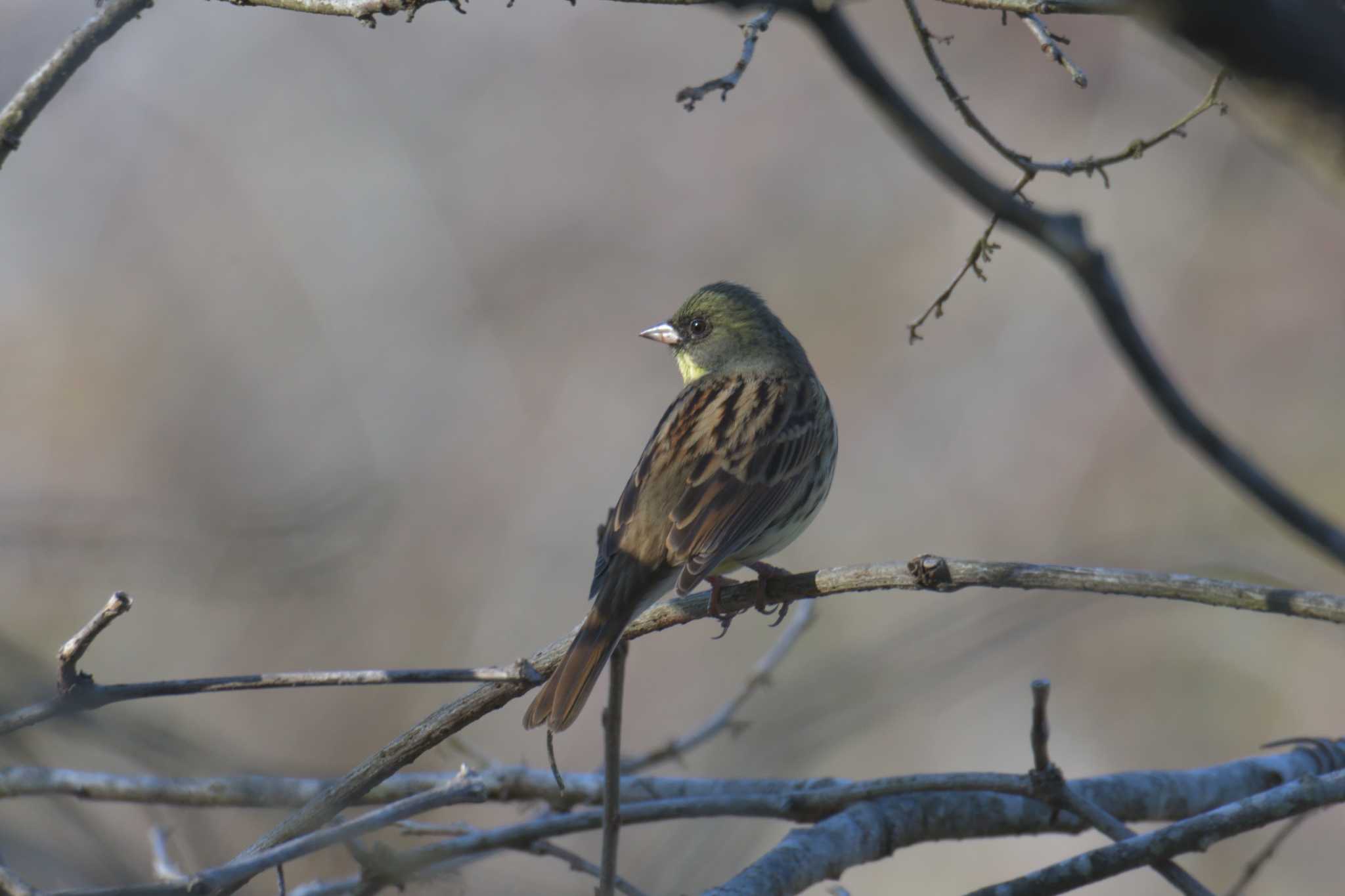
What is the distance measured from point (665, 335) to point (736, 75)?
2.87 metres

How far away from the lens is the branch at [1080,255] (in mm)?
1167

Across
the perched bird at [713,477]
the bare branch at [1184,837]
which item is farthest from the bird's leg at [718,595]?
the bare branch at [1184,837]

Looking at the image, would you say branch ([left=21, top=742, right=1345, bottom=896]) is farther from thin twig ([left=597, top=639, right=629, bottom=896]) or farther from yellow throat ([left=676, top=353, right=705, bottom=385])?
yellow throat ([left=676, top=353, right=705, bottom=385])

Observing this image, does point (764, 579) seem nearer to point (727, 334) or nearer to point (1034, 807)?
point (1034, 807)

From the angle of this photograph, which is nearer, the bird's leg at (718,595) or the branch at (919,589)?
the branch at (919,589)

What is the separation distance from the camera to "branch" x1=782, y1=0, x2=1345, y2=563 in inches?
45.9

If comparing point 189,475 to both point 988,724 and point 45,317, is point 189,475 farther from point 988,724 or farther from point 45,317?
point 988,724

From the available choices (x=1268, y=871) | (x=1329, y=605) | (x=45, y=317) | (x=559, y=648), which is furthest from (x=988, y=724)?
(x=45, y=317)

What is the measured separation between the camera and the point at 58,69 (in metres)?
2.73

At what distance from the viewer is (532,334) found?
8.89 meters

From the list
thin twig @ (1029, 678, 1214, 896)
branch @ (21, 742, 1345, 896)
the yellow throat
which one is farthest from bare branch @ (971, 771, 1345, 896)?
the yellow throat

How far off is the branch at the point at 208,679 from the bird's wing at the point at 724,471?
1827 millimetres

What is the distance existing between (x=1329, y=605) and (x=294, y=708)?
6.66 m

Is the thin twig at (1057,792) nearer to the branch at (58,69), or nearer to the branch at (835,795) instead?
the branch at (835,795)
